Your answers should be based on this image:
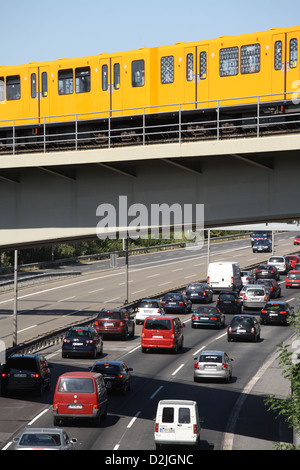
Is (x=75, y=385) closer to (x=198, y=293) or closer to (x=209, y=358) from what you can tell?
(x=209, y=358)

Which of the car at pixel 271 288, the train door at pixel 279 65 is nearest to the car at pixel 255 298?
the car at pixel 271 288

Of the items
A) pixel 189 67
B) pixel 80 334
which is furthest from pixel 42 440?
pixel 80 334

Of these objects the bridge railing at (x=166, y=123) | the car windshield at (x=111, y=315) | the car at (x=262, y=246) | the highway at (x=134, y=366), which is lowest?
the highway at (x=134, y=366)

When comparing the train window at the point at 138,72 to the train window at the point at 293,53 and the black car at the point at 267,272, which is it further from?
the black car at the point at 267,272

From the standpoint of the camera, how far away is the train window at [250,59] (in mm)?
28828

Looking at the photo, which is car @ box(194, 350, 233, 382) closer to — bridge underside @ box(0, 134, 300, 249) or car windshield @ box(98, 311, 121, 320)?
bridge underside @ box(0, 134, 300, 249)

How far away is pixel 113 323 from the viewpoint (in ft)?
153

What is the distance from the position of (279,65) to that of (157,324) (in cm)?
1694

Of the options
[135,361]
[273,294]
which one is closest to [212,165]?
[135,361]

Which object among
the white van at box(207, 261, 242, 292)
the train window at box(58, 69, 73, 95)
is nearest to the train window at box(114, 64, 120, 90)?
the train window at box(58, 69, 73, 95)

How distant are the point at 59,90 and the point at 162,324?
14141 millimetres

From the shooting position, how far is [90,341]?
131ft

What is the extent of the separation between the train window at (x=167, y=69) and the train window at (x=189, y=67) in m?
0.55

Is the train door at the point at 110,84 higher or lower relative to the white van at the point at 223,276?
higher
